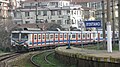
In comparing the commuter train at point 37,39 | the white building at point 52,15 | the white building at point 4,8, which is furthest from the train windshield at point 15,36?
the white building at point 4,8

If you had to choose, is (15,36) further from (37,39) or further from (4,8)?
(4,8)

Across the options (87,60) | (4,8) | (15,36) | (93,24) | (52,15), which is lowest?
(87,60)

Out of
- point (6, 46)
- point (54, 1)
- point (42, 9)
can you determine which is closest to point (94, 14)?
point (54, 1)

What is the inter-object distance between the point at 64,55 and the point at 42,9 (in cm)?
5926

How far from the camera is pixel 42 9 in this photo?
81500 mm

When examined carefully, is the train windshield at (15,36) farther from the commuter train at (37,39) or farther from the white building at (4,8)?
the white building at (4,8)

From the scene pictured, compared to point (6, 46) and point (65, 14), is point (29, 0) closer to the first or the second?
point (65, 14)

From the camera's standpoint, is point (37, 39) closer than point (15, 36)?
No

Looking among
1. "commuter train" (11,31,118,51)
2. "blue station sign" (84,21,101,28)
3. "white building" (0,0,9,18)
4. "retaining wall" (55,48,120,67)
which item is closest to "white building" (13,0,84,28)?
"white building" (0,0,9,18)

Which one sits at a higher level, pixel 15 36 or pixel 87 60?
pixel 15 36

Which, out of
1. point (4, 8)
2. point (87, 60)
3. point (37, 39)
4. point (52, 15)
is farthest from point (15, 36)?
point (4, 8)

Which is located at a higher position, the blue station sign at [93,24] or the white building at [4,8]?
the white building at [4,8]

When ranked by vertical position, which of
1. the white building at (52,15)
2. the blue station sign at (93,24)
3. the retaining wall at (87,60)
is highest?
the white building at (52,15)

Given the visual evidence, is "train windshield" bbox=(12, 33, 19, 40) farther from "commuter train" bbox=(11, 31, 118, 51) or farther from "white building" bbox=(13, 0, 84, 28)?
"white building" bbox=(13, 0, 84, 28)
